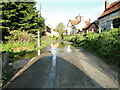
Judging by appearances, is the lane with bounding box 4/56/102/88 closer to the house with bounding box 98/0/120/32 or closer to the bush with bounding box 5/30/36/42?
the bush with bounding box 5/30/36/42

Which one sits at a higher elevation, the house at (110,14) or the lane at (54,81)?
the house at (110,14)

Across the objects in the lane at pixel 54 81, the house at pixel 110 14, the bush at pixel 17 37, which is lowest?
the lane at pixel 54 81

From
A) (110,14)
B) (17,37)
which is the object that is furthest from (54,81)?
(110,14)

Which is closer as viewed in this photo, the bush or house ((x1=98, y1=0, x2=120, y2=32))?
the bush

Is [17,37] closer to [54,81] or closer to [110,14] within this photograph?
[54,81]

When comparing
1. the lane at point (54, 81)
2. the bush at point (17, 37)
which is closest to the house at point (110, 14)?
the bush at point (17, 37)

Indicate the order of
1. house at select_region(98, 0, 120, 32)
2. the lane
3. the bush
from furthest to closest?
1. house at select_region(98, 0, 120, 32)
2. the bush
3. the lane

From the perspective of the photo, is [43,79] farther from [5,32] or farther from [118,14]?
[118,14]

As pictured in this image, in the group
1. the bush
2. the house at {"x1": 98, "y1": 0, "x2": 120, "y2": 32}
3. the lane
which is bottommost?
the lane

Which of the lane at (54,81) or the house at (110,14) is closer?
the lane at (54,81)

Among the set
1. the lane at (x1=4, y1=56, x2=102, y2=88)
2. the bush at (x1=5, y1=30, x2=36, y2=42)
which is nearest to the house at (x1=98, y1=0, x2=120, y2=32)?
the bush at (x1=5, y1=30, x2=36, y2=42)

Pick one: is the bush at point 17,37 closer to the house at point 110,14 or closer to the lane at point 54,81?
the lane at point 54,81

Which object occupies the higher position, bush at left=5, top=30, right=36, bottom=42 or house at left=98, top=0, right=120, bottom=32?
house at left=98, top=0, right=120, bottom=32

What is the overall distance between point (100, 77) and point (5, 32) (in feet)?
53.0
